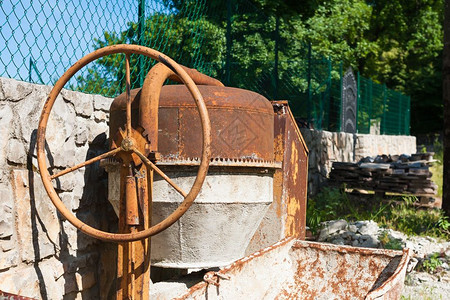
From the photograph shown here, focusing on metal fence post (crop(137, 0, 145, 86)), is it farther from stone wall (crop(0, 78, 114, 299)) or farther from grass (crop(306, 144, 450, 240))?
grass (crop(306, 144, 450, 240))

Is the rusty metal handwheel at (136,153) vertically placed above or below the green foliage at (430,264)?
above

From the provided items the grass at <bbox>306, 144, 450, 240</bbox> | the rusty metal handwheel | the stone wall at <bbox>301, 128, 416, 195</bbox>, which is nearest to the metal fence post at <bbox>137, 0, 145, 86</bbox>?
the rusty metal handwheel

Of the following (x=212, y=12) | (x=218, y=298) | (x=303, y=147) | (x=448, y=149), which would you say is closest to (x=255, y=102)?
(x=303, y=147)

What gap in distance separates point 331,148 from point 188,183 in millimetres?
7581

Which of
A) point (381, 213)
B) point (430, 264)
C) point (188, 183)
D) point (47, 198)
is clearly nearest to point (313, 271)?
point (188, 183)

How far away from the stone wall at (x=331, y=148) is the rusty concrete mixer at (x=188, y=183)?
561 centimetres

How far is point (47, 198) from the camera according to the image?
3277 mm

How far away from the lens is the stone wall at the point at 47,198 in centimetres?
297

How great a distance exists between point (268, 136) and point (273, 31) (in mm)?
4657

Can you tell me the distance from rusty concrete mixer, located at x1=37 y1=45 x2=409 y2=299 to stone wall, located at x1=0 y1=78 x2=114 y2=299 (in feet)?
0.63

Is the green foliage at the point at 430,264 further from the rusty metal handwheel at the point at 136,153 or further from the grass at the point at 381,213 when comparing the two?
the rusty metal handwheel at the point at 136,153

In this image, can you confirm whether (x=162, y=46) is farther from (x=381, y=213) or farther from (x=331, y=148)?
(x=331, y=148)

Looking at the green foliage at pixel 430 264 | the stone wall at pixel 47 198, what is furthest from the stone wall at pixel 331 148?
the stone wall at pixel 47 198

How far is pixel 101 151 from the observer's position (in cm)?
391
